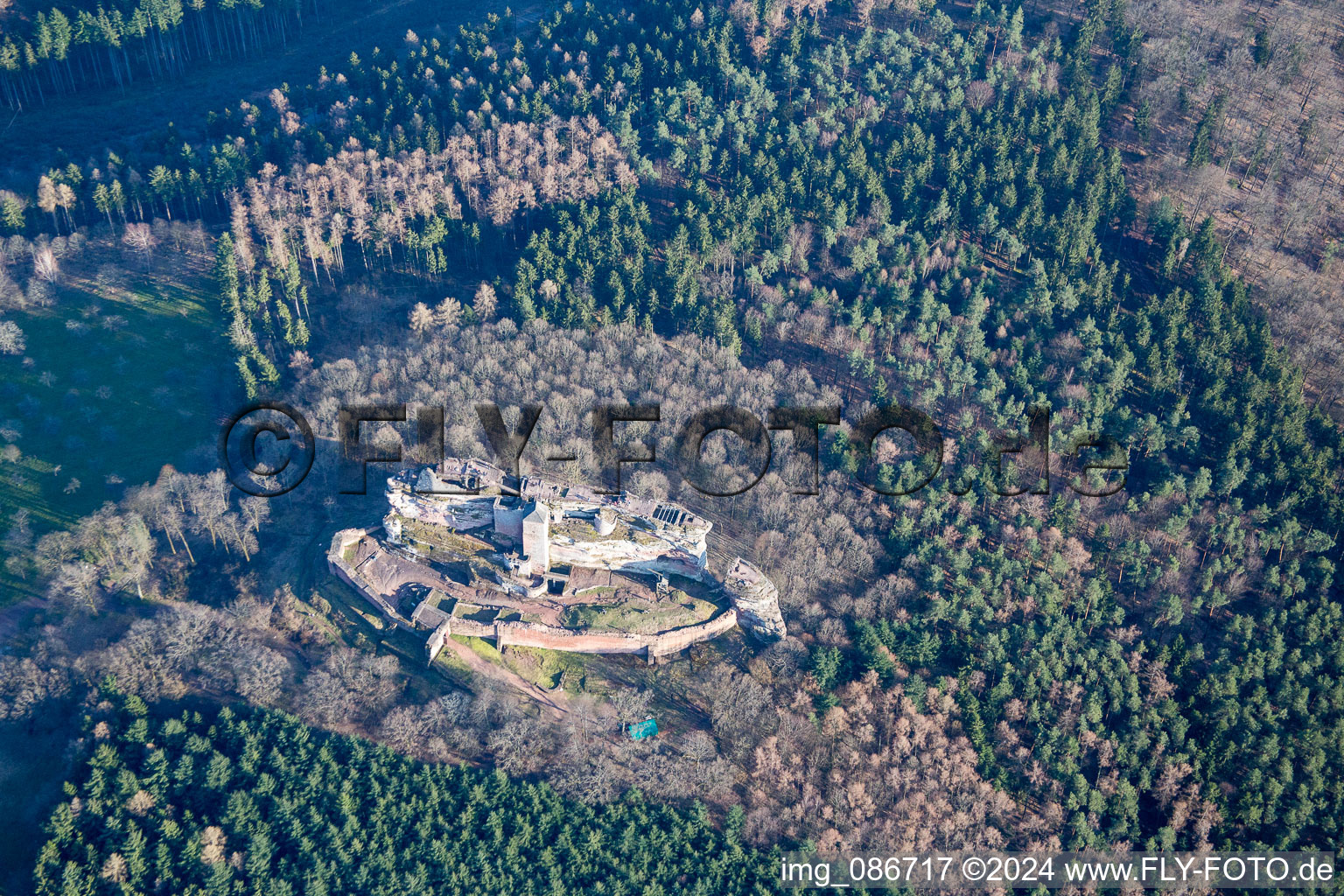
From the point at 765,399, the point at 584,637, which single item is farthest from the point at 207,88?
the point at 584,637

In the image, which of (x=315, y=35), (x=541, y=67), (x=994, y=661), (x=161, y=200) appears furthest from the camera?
(x=315, y=35)

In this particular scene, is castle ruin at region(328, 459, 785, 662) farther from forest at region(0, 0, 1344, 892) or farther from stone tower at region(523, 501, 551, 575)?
forest at region(0, 0, 1344, 892)

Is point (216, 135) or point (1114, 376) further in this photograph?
point (216, 135)

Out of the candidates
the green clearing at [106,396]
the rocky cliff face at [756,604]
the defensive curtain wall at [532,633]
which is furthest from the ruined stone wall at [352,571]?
the rocky cliff face at [756,604]

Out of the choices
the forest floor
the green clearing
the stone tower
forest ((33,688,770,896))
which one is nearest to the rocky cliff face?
the stone tower

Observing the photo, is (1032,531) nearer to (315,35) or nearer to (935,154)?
(935,154)

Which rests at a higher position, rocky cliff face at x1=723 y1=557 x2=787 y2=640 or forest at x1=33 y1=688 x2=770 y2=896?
rocky cliff face at x1=723 y1=557 x2=787 y2=640

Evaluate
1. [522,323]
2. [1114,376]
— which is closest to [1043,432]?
[1114,376]
